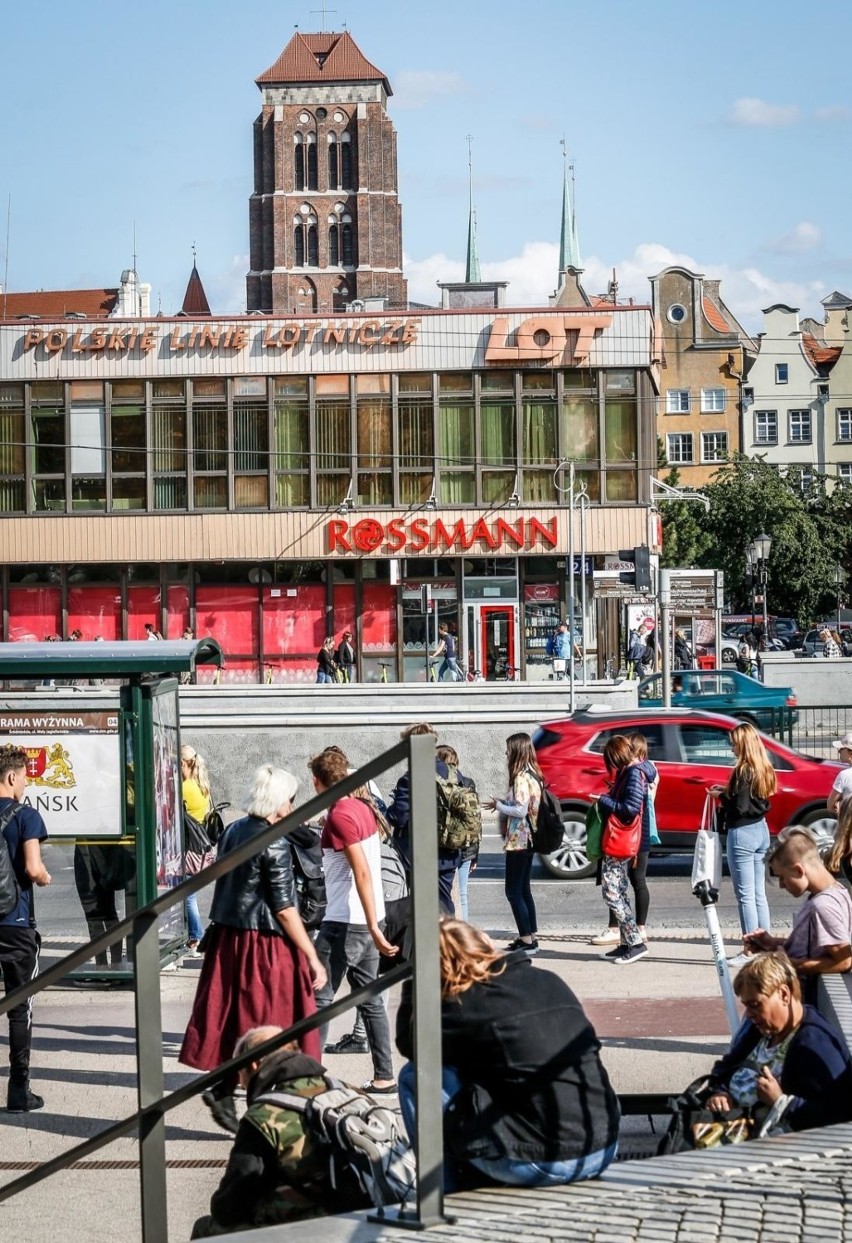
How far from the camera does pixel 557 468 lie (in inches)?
1602

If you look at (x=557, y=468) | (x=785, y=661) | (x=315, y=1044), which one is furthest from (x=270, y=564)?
(x=315, y=1044)

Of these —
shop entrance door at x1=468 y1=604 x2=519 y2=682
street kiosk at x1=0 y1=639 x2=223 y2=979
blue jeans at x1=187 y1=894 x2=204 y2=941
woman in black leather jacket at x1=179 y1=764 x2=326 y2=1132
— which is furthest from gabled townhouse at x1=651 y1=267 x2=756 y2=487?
woman in black leather jacket at x1=179 y1=764 x2=326 y2=1132

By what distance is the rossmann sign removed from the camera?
133ft

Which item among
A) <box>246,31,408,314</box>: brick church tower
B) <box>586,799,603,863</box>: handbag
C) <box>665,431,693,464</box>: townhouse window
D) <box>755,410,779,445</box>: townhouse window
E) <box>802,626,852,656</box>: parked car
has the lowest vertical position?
<box>586,799,603,863</box>: handbag

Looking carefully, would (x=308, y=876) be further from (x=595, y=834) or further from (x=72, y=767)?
(x=595, y=834)

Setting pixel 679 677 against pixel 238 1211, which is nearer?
pixel 238 1211

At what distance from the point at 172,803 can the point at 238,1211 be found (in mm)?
6737

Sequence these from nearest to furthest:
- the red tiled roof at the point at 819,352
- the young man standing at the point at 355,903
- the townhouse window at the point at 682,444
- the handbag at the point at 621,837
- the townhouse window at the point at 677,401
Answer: the young man standing at the point at 355,903 → the handbag at the point at 621,837 → the townhouse window at the point at 677,401 → the townhouse window at the point at 682,444 → the red tiled roof at the point at 819,352

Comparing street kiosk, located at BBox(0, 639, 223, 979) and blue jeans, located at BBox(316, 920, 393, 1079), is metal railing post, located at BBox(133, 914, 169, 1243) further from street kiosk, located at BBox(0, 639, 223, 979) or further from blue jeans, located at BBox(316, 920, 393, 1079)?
street kiosk, located at BBox(0, 639, 223, 979)

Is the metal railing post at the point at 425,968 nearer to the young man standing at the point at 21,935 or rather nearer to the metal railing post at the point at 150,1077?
the metal railing post at the point at 150,1077

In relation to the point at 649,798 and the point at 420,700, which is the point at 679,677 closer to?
the point at 420,700

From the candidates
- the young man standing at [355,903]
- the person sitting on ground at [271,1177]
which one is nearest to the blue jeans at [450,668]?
the young man standing at [355,903]

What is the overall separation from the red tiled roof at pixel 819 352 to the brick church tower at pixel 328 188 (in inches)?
1064

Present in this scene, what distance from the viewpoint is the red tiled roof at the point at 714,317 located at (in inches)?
3465
